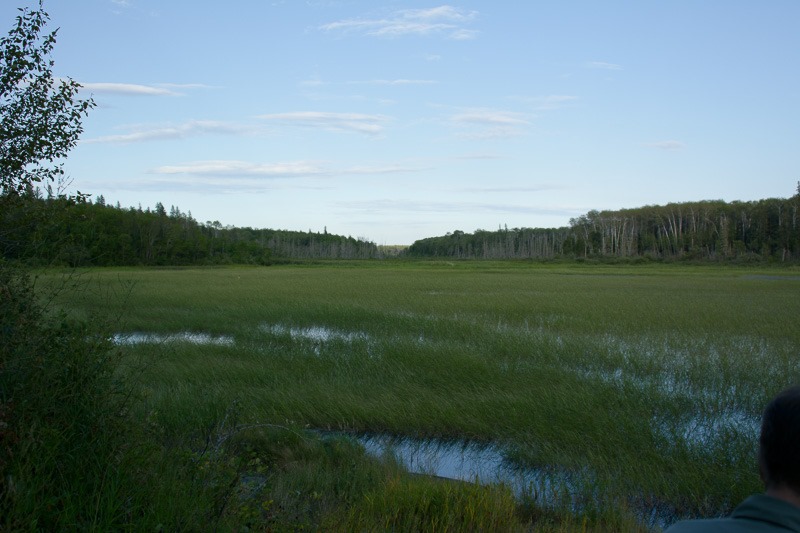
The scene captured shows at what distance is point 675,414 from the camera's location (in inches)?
348

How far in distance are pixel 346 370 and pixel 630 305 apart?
15694 millimetres

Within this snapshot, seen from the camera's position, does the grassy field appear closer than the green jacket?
No

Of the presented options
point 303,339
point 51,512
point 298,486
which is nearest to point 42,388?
point 51,512

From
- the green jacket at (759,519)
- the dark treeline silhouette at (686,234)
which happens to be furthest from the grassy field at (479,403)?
the dark treeline silhouette at (686,234)

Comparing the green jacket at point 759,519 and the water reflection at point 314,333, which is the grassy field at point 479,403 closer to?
the water reflection at point 314,333

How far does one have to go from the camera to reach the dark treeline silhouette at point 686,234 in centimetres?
8044

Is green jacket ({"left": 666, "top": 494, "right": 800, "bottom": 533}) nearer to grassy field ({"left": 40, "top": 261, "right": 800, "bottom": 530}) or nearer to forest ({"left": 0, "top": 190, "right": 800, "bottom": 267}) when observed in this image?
grassy field ({"left": 40, "top": 261, "right": 800, "bottom": 530})

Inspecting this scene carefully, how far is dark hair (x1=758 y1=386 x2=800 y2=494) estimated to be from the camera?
6.15ft

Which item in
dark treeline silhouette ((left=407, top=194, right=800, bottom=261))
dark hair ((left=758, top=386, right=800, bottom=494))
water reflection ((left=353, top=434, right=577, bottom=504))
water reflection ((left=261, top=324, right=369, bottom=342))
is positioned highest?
dark treeline silhouette ((left=407, top=194, right=800, bottom=261))

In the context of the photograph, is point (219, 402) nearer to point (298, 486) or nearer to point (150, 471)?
point (298, 486)

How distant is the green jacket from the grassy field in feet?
10.7

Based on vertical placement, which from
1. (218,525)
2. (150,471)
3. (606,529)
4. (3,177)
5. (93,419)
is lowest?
(606,529)

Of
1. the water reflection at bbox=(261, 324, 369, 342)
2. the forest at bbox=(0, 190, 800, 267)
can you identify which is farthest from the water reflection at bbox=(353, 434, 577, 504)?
the forest at bbox=(0, 190, 800, 267)

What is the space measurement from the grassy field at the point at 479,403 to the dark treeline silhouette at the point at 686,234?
68268 millimetres
